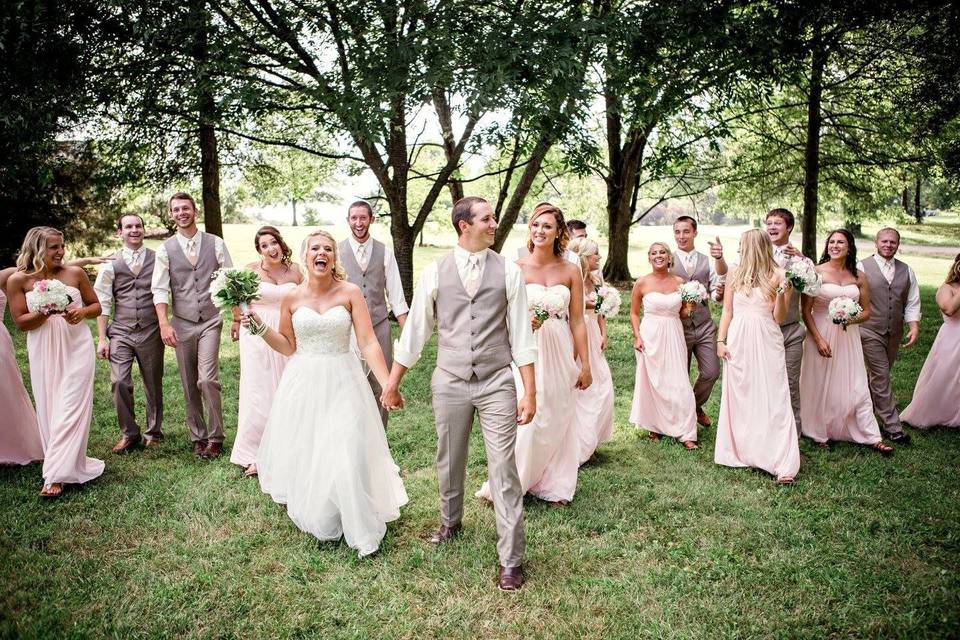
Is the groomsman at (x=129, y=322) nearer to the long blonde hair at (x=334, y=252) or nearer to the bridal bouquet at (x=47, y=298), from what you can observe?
the bridal bouquet at (x=47, y=298)

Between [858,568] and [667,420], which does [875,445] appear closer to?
[667,420]

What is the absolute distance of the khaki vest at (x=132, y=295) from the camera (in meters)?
7.23

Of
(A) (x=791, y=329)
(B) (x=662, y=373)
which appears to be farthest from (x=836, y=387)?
(B) (x=662, y=373)

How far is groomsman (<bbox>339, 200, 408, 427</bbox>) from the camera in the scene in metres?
6.89

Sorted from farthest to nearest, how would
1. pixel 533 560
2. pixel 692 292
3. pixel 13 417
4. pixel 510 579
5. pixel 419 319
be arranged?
pixel 692 292 < pixel 13 417 < pixel 533 560 < pixel 419 319 < pixel 510 579

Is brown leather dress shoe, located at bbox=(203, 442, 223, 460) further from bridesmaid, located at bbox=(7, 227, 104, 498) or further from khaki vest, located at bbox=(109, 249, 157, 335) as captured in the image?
khaki vest, located at bbox=(109, 249, 157, 335)

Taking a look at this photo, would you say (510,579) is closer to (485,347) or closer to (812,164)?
(485,347)

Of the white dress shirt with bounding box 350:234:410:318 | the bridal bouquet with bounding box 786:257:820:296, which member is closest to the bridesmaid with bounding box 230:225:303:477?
the white dress shirt with bounding box 350:234:410:318

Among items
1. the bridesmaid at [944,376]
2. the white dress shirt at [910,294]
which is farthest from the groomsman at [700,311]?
the bridesmaid at [944,376]

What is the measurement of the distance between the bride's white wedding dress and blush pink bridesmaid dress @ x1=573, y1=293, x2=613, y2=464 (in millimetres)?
2174

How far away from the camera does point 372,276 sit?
22.9ft

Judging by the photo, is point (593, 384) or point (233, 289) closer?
point (233, 289)

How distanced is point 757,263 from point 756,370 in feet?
3.38

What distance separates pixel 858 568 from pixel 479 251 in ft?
11.0
